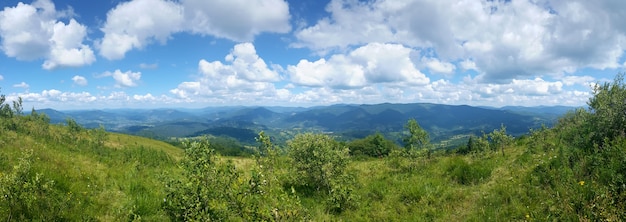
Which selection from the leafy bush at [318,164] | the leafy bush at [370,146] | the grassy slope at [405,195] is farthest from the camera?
the leafy bush at [370,146]

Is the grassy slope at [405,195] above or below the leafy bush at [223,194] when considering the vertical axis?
below

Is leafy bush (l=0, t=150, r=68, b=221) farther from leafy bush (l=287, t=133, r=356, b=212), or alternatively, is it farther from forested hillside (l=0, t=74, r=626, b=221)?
leafy bush (l=287, t=133, r=356, b=212)

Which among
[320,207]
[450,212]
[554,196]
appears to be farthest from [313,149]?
[554,196]

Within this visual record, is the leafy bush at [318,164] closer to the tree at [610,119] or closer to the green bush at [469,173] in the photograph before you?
the green bush at [469,173]

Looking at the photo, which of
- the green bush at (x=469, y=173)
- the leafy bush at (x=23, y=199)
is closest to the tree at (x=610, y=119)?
the green bush at (x=469, y=173)

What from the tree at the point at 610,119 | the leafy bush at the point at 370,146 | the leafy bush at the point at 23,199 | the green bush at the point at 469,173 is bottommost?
the leafy bush at the point at 370,146

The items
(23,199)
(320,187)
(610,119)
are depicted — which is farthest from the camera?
(320,187)

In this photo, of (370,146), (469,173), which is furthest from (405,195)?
(370,146)

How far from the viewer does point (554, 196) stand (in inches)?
409

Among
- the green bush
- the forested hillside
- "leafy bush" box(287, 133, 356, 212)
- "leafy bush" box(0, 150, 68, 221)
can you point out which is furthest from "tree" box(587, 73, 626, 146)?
"leafy bush" box(0, 150, 68, 221)

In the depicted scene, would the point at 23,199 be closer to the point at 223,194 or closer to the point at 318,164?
the point at 223,194

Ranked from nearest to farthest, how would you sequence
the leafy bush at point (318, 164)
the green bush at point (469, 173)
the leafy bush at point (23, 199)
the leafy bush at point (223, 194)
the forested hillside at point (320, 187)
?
the leafy bush at point (23, 199) → the leafy bush at point (223, 194) → the forested hillside at point (320, 187) → the green bush at point (469, 173) → the leafy bush at point (318, 164)

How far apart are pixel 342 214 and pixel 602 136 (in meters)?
11.4

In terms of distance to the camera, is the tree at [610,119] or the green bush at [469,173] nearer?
the tree at [610,119]
